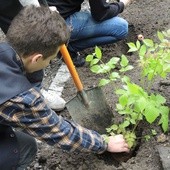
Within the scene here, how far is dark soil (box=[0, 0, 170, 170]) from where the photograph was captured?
2.89 metres

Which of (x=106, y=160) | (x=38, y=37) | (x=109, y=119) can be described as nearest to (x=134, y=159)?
(x=106, y=160)

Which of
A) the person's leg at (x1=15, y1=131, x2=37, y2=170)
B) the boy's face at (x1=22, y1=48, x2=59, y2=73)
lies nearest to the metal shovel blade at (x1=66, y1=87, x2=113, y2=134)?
the person's leg at (x1=15, y1=131, x2=37, y2=170)

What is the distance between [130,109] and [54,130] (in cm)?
75

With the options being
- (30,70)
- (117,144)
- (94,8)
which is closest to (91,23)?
(94,8)

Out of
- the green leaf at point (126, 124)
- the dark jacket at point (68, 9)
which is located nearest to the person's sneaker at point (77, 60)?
the dark jacket at point (68, 9)

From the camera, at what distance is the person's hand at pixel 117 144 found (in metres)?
2.77

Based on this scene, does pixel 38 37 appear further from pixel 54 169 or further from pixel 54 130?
pixel 54 169

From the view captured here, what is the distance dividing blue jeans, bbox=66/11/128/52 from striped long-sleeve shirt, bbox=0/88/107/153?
1.62m

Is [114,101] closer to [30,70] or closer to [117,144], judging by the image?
[117,144]

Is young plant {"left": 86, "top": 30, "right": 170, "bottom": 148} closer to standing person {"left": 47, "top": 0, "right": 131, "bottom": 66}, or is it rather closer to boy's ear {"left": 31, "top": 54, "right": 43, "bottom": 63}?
boy's ear {"left": 31, "top": 54, "right": 43, "bottom": 63}

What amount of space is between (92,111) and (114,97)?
1.32 ft

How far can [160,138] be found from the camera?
2910mm

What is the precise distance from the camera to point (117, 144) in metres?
2.80

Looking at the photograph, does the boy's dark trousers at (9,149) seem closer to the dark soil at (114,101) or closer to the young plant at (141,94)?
the dark soil at (114,101)
